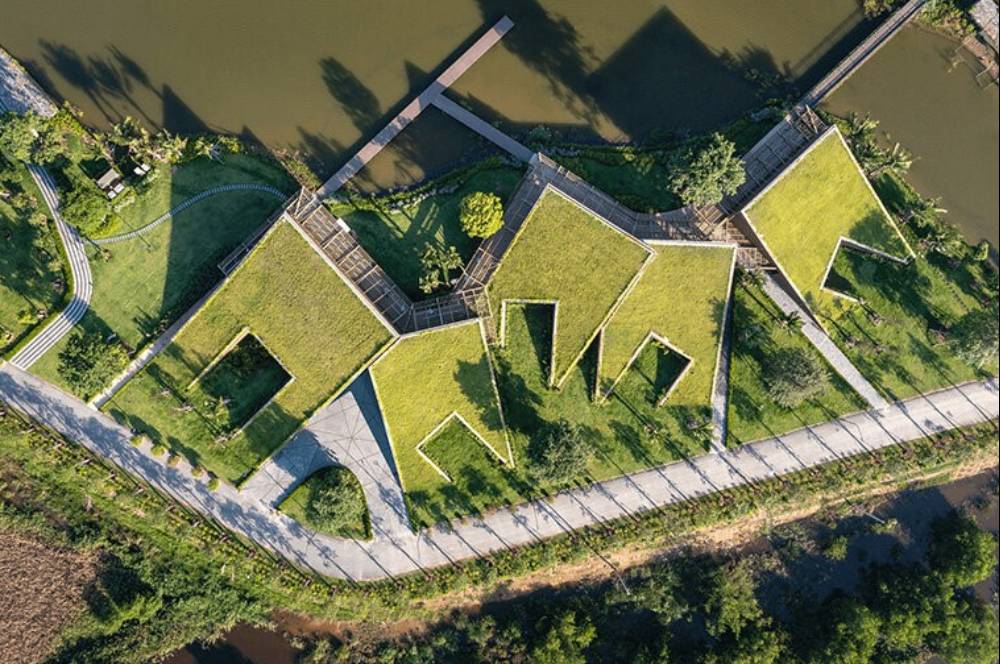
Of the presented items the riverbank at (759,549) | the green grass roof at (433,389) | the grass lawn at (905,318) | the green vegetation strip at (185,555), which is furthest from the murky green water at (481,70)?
the green vegetation strip at (185,555)

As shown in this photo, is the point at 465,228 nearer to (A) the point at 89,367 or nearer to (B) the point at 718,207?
(B) the point at 718,207

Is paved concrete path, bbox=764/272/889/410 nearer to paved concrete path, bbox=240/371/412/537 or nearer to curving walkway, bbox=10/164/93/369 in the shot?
paved concrete path, bbox=240/371/412/537

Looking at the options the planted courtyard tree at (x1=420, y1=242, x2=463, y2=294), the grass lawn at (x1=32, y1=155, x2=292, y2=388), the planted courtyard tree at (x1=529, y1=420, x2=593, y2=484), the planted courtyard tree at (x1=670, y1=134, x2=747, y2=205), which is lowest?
the planted courtyard tree at (x1=529, y1=420, x2=593, y2=484)

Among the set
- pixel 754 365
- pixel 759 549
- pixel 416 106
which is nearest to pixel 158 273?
pixel 416 106

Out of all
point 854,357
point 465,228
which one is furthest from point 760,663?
point 465,228

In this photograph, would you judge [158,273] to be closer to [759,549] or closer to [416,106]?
[416,106]

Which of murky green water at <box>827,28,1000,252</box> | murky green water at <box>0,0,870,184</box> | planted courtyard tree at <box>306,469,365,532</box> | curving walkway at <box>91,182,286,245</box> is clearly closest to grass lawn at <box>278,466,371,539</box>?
planted courtyard tree at <box>306,469,365,532</box>

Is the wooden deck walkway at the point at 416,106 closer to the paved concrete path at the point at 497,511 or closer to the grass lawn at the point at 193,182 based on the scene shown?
the grass lawn at the point at 193,182
